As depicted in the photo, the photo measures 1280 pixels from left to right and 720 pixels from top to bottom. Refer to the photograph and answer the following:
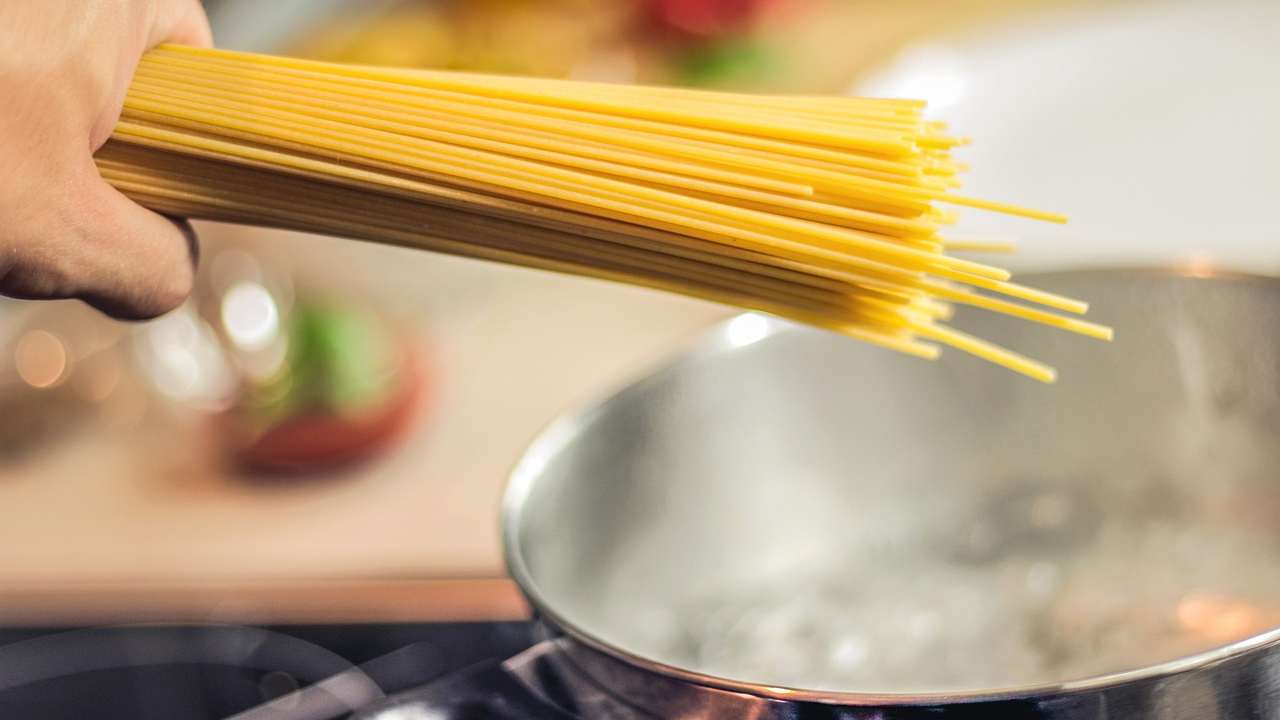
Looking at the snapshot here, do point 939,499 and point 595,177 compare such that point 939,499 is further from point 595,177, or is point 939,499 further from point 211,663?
point 211,663

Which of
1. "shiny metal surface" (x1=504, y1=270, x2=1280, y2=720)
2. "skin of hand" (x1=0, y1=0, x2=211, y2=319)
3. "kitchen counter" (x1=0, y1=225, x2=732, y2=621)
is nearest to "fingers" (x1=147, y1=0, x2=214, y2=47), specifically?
"skin of hand" (x1=0, y1=0, x2=211, y2=319)

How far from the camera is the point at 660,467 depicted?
0.48 meters

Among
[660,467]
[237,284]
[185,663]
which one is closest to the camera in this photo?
[660,467]

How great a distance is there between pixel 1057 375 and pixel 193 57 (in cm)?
34

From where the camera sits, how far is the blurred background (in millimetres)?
820

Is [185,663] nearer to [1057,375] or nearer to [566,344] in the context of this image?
[566,344]

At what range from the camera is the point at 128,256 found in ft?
1.20

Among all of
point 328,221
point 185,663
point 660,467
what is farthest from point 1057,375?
point 185,663

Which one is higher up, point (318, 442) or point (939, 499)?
point (939, 499)

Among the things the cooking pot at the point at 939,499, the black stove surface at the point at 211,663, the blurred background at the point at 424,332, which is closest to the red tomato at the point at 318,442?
the blurred background at the point at 424,332

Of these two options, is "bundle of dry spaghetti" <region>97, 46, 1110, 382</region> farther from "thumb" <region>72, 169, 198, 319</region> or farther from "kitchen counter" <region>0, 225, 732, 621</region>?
"kitchen counter" <region>0, 225, 732, 621</region>

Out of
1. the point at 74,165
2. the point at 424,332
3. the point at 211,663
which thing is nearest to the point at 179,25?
the point at 74,165

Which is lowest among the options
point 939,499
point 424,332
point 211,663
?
point 211,663

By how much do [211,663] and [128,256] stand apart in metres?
0.45
